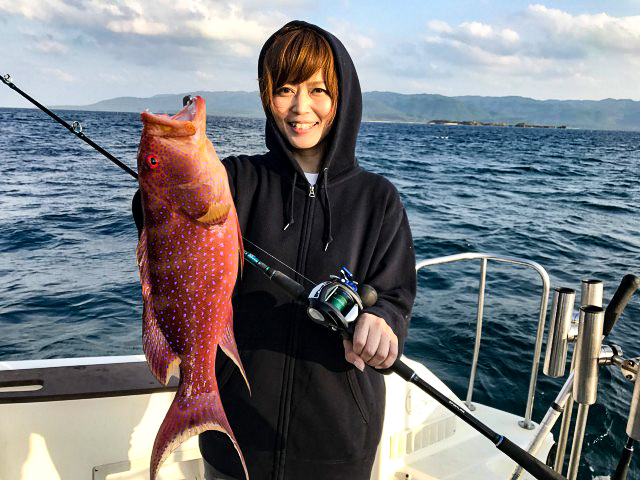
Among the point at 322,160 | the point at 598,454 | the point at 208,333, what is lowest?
the point at 598,454

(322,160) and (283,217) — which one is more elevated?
(322,160)

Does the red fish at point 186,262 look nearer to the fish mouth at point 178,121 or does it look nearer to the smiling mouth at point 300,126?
the fish mouth at point 178,121

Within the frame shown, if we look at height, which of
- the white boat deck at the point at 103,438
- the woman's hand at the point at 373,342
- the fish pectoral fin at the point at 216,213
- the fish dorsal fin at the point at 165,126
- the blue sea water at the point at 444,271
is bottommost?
the blue sea water at the point at 444,271

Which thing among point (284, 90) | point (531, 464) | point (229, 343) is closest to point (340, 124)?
point (284, 90)

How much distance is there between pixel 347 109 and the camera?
223cm

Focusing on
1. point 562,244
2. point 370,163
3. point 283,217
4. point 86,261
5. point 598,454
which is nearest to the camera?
point 283,217

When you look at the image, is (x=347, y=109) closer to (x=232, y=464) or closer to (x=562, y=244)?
(x=232, y=464)

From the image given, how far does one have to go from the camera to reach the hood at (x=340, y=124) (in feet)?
6.97

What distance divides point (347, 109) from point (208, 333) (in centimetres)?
111

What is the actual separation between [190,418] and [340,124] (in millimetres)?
1285

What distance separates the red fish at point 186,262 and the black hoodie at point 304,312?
240 millimetres

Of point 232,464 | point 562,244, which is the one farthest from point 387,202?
point 562,244

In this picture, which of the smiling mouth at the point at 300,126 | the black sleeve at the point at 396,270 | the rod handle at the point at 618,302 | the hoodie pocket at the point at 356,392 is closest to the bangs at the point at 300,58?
the smiling mouth at the point at 300,126

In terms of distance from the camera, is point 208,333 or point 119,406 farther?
point 119,406
